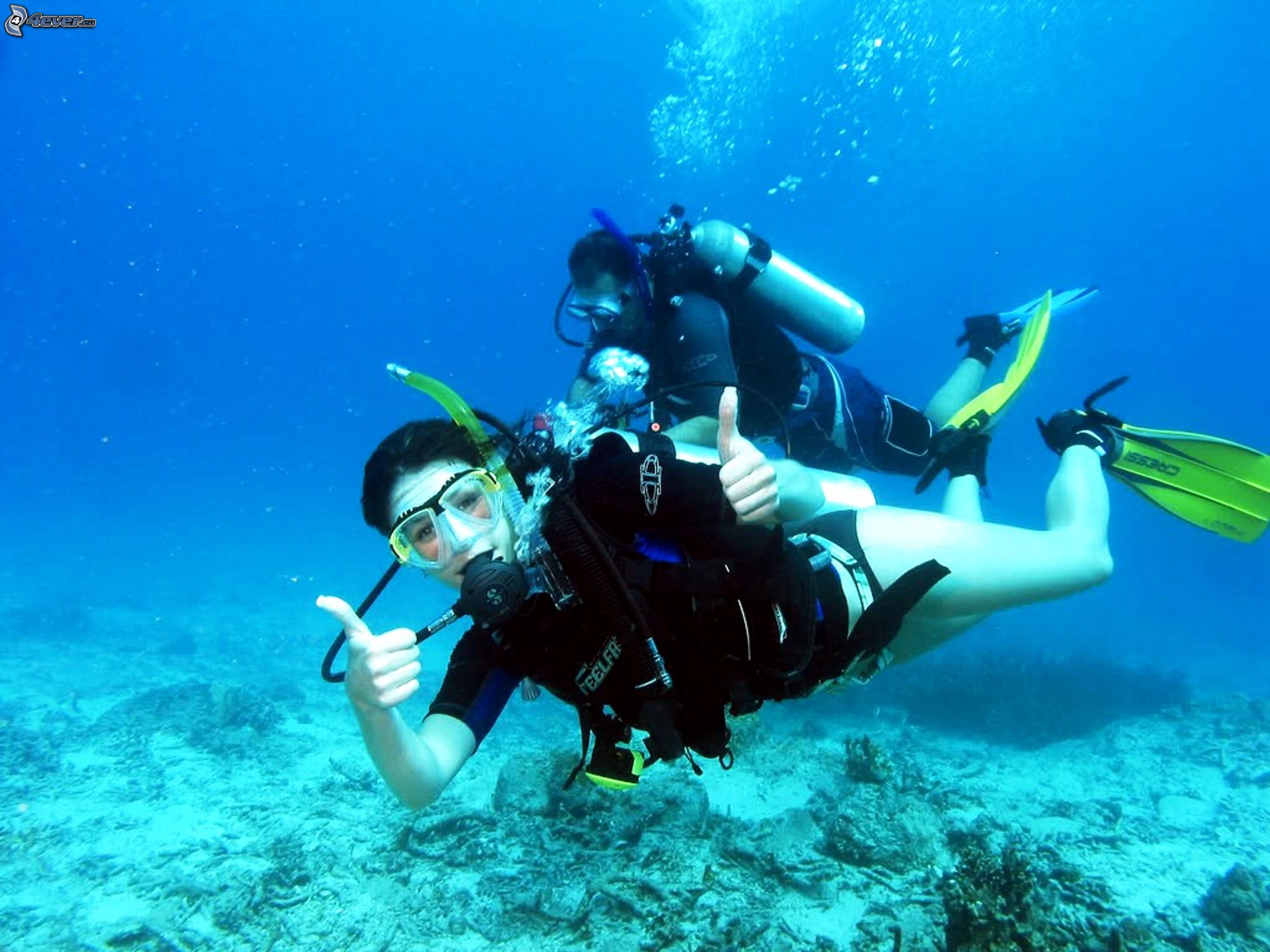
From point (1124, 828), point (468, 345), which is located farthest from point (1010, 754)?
point (468, 345)

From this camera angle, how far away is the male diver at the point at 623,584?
Result: 240 centimetres

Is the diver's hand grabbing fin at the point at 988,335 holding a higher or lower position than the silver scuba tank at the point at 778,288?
lower

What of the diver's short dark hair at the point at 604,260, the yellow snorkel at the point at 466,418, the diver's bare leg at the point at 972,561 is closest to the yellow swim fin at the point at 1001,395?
the diver's bare leg at the point at 972,561

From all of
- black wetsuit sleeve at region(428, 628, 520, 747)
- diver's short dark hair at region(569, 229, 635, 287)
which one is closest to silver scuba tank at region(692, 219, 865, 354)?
diver's short dark hair at region(569, 229, 635, 287)

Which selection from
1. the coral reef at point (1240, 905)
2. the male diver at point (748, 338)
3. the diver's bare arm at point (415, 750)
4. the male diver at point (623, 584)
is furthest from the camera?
the male diver at point (748, 338)

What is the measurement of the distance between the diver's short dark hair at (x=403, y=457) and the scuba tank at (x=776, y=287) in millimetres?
3527

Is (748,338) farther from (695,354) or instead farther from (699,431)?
(699,431)

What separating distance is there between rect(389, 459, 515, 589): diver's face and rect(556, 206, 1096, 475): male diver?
6.97 ft

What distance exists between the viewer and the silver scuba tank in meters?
5.76

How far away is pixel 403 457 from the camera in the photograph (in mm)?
2801

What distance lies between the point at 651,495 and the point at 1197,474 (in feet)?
17.0

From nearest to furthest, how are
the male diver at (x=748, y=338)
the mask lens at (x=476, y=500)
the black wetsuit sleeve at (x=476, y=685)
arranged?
the mask lens at (x=476, y=500), the black wetsuit sleeve at (x=476, y=685), the male diver at (x=748, y=338)

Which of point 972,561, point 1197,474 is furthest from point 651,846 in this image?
point 1197,474

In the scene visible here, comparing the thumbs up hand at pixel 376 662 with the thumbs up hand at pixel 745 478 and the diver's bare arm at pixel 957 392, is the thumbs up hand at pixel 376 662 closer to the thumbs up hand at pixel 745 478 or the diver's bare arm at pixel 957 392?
the thumbs up hand at pixel 745 478
